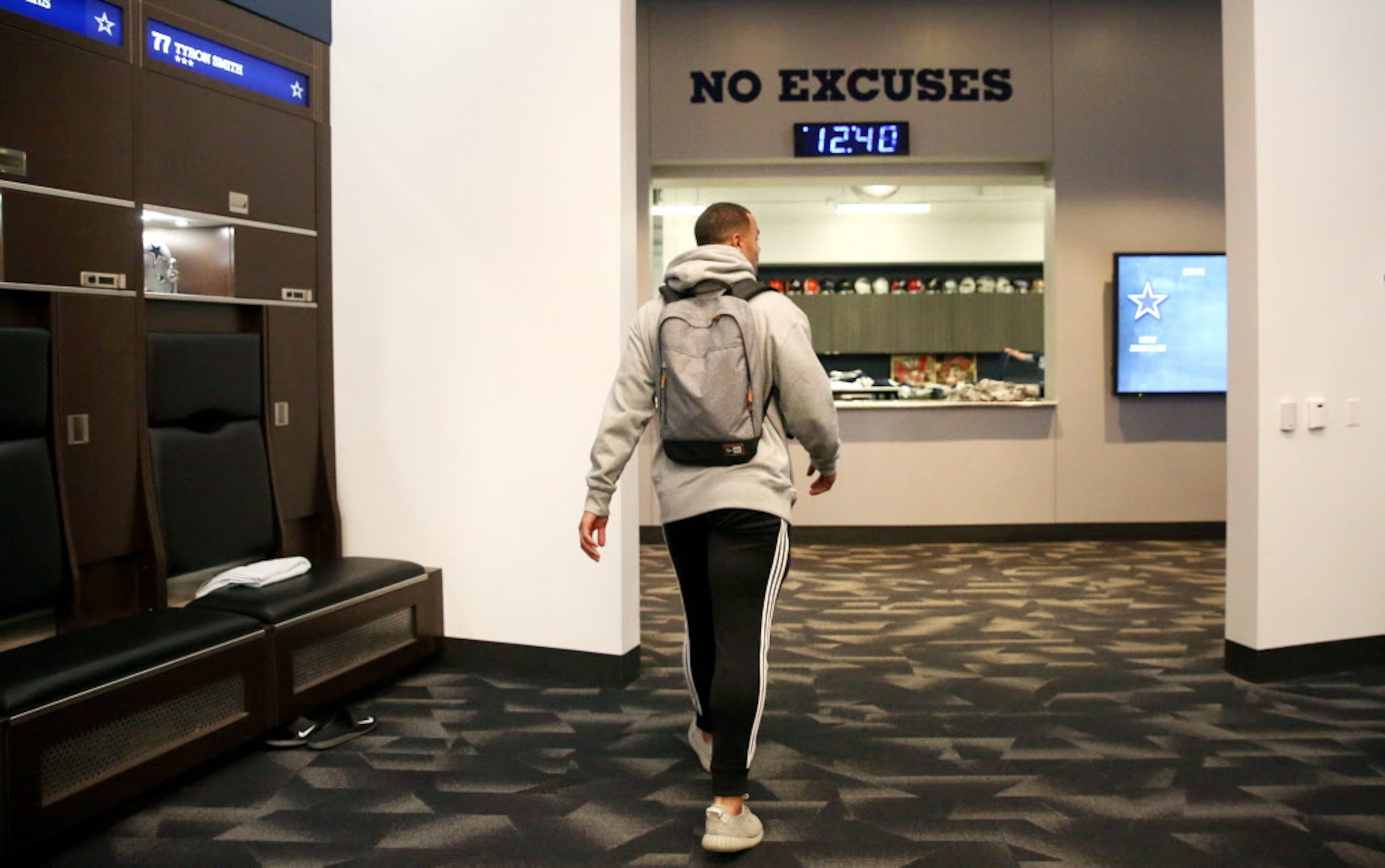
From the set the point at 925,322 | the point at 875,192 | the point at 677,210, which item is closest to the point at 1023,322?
the point at 925,322

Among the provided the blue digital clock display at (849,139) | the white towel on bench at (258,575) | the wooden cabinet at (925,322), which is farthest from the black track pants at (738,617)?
the wooden cabinet at (925,322)

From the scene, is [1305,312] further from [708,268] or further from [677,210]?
[677,210]

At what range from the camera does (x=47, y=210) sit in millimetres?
3078

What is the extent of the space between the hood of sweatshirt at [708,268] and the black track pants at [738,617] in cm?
54

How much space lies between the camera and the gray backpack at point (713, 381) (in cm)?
246

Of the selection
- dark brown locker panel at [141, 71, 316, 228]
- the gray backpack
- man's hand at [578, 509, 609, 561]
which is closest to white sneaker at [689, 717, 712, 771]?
man's hand at [578, 509, 609, 561]

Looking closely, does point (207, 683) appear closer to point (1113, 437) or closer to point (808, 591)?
point (808, 591)

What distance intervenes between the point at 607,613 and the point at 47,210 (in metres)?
2.14

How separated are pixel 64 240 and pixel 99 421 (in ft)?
1.77

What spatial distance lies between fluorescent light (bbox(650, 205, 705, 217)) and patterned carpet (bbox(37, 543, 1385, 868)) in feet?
18.2

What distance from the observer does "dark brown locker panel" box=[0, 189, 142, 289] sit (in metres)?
2.98

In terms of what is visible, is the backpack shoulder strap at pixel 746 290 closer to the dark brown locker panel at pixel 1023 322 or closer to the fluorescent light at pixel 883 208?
the fluorescent light at pixel 883 208

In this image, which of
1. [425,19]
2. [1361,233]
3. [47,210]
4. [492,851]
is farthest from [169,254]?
[1361,233]

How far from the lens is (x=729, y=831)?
243cm
